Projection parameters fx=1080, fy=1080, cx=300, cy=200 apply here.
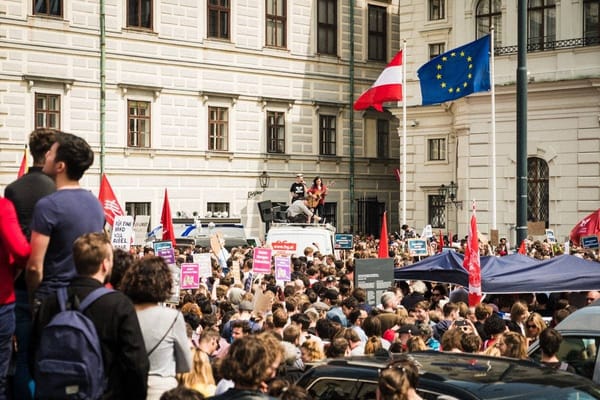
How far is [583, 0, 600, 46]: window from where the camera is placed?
120ft

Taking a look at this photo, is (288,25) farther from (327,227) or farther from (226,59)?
(327,227)

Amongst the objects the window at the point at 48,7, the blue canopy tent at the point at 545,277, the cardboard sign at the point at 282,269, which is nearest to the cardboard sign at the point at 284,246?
the cardboard sign at the point at 282,269

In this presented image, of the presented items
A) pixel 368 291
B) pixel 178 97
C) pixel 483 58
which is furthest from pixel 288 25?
pixel 368 291

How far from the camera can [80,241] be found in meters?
5.96

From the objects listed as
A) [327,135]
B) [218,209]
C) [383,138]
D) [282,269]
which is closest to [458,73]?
[282,269]

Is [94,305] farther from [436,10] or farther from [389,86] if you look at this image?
[436,10]

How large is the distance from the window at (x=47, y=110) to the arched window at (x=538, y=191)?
16563 mm

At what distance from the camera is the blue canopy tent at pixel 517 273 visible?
16109mm

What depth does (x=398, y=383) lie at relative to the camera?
257 inches

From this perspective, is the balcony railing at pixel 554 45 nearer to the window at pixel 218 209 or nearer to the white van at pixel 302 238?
the window at pixel 218 209

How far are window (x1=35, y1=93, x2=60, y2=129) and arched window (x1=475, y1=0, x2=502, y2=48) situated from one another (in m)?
15.5

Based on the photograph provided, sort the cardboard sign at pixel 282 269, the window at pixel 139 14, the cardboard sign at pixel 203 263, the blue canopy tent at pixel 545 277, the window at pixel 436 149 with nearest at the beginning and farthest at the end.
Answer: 1. the blue canopy tent at pixel 545 277
2. the cardboard sign at pixel 282 269
3. the cardboard sign at pixel 203 263
4. the window at pixel 139 14
5. the window at pixel 436 149

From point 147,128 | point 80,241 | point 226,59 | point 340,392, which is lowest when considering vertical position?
point 340,392

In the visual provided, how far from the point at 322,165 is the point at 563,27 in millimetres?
11803
